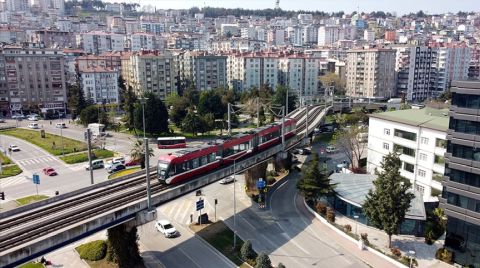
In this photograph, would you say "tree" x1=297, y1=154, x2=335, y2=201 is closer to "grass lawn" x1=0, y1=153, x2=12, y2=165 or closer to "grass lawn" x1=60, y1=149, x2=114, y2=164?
"grass lawn" x1=60, y1=149, x2=114, y2=164

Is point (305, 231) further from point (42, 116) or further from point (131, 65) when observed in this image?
point (131, 65)

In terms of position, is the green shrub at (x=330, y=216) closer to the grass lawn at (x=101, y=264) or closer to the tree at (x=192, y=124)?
the grass lawn at (x=101, y=264)

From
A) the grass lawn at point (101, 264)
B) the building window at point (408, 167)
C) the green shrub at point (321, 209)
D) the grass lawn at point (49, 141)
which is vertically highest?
the building window at point (408, 167)

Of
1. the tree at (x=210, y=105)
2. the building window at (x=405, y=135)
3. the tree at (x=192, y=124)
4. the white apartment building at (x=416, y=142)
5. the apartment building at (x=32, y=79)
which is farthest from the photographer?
the apartment building at (x=32, y=79)

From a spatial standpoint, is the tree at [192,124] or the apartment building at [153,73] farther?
the apartment building at [153,73]

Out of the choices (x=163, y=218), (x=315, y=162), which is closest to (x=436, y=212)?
(x=315, y=162)

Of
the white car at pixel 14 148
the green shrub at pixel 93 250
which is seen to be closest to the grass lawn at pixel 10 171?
the white car at pixel 14 148

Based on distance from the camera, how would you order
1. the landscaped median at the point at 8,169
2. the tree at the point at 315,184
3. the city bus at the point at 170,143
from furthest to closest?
the city bus at the point at 170,143, the landscaped median at the point at 8,169, the tree at the point at 315,184
